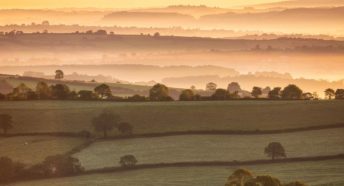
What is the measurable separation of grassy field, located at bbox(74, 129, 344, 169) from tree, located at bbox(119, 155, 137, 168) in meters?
1.11

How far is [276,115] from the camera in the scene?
155625 millimetres

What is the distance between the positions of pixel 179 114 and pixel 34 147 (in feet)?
89.4

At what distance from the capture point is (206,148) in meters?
135

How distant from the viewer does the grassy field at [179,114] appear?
147 m

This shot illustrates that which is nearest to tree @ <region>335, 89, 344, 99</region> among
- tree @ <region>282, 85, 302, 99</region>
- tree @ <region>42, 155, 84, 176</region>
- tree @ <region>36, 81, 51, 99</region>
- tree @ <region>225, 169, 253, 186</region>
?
tree @ <region>282, 85, 302, 99</region>

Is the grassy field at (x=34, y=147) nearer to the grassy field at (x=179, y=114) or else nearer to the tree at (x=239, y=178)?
the grassy field at (x=179, y=114)

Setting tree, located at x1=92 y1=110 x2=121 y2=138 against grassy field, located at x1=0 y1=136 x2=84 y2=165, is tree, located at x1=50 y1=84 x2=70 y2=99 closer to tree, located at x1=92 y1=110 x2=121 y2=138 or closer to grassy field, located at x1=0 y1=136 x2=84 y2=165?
tree, located at x1=92 y1=110 x2=121 y2=138

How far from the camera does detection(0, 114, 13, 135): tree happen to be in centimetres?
14412

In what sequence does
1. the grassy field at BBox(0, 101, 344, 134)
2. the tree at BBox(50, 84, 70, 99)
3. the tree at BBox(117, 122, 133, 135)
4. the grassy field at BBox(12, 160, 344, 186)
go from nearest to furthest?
the grassy field at BBox(12, 160, 344, 186)
the tree at BBox(117, 122, 133, 135)
the grassy field at BBox(0, 101, 344, 134)
the tree at BBox(50, 84, 70, 99)

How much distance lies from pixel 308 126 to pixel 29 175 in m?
46.3

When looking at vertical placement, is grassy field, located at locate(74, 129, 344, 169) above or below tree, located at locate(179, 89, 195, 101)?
below

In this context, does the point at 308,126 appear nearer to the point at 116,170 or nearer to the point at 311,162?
the point at 311,162

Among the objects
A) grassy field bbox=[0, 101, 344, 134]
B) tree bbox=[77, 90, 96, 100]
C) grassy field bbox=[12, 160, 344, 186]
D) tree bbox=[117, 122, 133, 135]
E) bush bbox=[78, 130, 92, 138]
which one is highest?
tree bbox=[77, 90, 96, 100]

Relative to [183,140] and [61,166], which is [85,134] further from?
[61,166]
